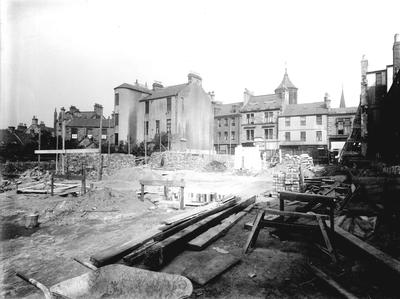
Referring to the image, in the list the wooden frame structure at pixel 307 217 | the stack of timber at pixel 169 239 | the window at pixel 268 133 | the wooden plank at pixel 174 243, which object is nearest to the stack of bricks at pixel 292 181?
the stack of timber at pixel 169 239

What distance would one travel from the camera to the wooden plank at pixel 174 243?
14.1 ft

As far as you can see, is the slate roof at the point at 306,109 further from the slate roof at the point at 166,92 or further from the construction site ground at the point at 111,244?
the construction site ground at the point at 111,244

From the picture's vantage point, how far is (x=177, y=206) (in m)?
10.9

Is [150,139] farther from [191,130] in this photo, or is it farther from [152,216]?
[152,216]

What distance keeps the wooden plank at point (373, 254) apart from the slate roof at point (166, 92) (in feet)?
119

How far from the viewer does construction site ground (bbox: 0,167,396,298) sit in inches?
147

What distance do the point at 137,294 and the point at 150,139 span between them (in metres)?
39.7

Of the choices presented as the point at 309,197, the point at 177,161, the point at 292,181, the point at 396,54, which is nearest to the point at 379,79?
the point at 396,54

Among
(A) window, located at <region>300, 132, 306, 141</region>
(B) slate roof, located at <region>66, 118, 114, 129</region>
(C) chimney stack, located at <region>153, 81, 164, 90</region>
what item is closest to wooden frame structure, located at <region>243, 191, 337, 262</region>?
(A) window, located at <region>300, 132, 306, 141</region>

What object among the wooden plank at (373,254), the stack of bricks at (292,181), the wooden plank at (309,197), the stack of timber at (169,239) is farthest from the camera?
the stack of bricks at (292,181)

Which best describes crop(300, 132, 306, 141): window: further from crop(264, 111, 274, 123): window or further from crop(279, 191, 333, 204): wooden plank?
crop(279, 191, 333, 204): wooden plank

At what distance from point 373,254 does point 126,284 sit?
3.84m

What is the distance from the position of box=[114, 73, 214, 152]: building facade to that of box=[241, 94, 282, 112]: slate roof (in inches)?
399

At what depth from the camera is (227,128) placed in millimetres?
54344
